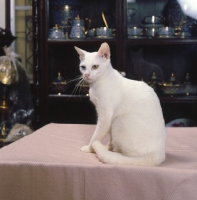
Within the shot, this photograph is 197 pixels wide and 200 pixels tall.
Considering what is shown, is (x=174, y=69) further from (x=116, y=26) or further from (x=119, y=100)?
(x=119, y=100)

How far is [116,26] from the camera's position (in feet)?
7.57

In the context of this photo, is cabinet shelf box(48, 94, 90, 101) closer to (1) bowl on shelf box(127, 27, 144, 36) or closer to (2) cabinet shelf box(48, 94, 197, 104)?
(2) cabinet shelf box(48, 94, 197, 104)

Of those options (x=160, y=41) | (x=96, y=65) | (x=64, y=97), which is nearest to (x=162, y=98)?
(x=160, y=41)

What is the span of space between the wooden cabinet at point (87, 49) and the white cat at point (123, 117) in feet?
3.79

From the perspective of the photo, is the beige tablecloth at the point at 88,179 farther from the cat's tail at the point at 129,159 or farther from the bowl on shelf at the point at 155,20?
the bowl on shelf at the point at 155,20

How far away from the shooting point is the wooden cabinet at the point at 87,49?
2318 millimetres

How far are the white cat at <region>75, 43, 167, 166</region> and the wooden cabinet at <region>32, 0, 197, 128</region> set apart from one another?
1154mm

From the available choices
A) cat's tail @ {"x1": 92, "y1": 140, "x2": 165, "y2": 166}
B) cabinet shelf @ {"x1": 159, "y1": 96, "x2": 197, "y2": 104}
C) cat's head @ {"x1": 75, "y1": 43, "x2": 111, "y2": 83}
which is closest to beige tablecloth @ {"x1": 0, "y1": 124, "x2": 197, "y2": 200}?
cat's tail @ {"x1": 92, "y1": 140, "x2": 165, "y2": 166}

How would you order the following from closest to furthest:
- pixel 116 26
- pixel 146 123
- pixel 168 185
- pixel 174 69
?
pixel 168 185 → pixel 146 123 → pixel 116 26 → pixel 174 69

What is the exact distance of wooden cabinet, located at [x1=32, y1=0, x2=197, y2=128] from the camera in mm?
2318

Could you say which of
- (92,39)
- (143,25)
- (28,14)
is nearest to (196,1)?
(143,25)

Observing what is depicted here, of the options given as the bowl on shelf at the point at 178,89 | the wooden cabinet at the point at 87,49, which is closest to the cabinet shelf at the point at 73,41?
the wooden cabinet at the point at 87,49

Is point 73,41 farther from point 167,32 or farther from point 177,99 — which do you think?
point 177,99

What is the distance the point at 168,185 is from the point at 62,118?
5.38 ft
